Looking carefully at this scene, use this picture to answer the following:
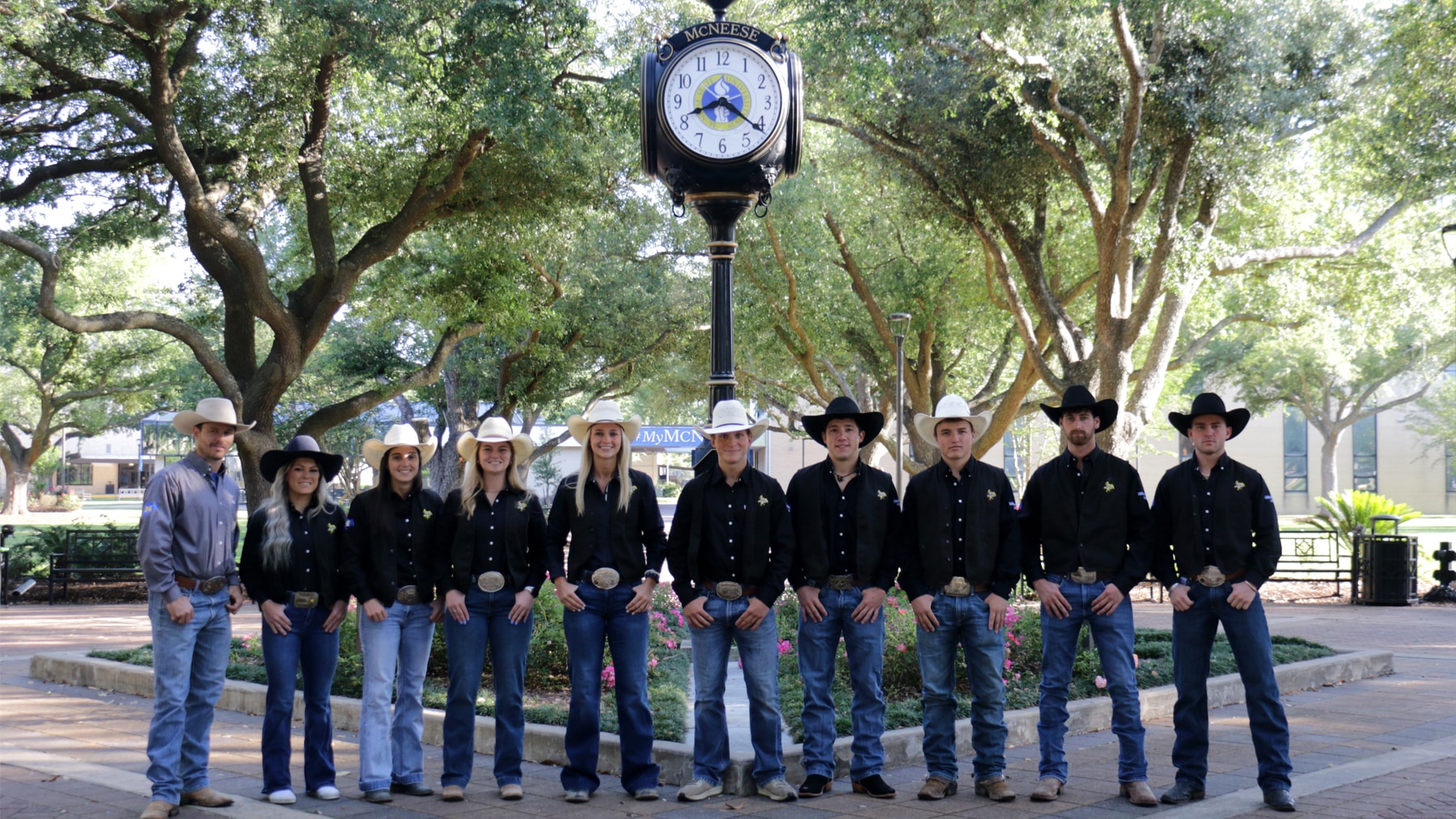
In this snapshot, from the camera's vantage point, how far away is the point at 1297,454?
58.4 m

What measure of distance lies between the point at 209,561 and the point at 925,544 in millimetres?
3655

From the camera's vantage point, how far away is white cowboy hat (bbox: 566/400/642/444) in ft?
20.4

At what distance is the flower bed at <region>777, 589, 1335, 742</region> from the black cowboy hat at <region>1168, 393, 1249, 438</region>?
78.8 inches

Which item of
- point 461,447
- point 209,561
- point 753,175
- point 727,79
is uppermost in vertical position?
point 727,79

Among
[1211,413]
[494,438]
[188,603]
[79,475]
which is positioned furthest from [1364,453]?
[79,475]

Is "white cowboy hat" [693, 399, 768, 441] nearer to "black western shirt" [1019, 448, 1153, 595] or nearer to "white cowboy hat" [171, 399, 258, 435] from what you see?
"black western shirt" [1019, 448, 1153, 595]

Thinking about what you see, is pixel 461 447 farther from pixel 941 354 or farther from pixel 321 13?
pixel 941 354

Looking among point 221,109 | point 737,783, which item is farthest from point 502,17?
point 737,783

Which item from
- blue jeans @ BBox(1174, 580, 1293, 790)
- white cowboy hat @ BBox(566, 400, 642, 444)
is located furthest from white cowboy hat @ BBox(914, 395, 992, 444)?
white cowboy hat @ BBox(566, 400, 642, 444)

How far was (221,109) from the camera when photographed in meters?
14.0

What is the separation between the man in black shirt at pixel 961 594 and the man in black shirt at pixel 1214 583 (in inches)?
34.6

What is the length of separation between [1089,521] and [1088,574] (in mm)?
275

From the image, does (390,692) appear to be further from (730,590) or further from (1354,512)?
(1354,512)

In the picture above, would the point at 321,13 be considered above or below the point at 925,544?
above
